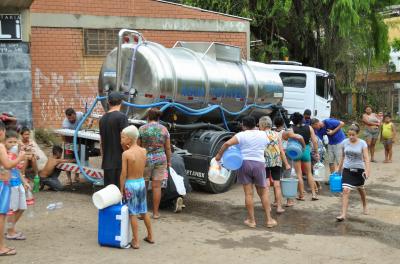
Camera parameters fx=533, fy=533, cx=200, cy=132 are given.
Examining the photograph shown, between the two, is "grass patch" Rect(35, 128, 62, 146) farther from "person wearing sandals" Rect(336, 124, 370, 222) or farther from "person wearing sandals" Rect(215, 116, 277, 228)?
"person wearing sandals" Rect(336, 124, 370, 222)

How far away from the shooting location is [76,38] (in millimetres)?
15578

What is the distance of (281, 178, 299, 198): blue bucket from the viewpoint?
29.1ft

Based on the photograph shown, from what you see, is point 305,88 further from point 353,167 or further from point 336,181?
point 353,167

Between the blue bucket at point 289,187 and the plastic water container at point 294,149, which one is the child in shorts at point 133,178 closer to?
the blue bucket at point 289,187

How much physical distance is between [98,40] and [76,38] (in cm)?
67

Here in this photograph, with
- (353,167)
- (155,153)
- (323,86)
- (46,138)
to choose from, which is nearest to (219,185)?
(155,153)

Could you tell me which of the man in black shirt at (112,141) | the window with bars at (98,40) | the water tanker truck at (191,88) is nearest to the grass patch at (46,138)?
the window with bars at (98,40)

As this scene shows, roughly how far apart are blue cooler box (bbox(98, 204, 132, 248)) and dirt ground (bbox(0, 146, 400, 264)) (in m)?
0.10

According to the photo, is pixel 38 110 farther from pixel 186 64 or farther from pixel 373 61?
pixel 373 61

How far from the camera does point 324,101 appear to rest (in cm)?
1450

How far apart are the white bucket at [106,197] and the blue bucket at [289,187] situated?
3.52m

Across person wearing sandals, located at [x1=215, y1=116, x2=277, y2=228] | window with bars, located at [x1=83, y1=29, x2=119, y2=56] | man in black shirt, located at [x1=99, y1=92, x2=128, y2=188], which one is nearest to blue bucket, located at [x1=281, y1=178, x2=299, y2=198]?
person wearing sandals, located at [x1=215, y1=116, x2=277, y2=228]

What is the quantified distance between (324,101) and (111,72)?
6.99 meters

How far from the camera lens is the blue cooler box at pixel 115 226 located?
Answer: 6262 millimetres
